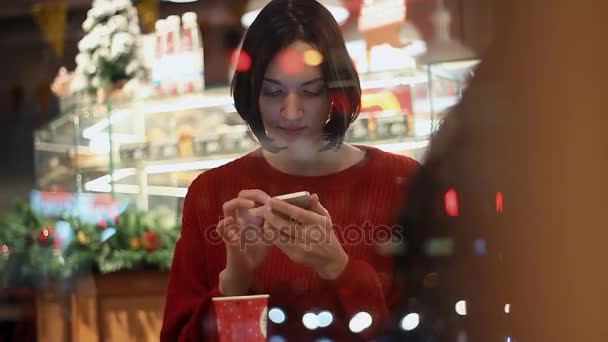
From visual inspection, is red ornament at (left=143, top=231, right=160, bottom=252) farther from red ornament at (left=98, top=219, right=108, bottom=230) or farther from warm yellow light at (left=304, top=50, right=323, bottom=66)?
warm yellow light at (left=304, top=50, right=323, bottom=66)

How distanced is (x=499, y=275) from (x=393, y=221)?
15 cm

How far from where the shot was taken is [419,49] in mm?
781

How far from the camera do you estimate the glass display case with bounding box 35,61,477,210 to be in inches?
30.2

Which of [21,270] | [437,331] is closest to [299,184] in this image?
[437,331]

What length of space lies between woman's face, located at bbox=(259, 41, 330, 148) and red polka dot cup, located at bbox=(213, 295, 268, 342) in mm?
195

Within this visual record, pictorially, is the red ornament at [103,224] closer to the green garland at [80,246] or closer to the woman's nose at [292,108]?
the green garland at [80,246]

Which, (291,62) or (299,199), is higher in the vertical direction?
(291,62)

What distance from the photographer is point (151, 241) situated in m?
0.78

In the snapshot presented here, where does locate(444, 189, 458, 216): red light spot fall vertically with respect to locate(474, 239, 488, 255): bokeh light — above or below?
above

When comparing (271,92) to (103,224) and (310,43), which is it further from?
(103,224)

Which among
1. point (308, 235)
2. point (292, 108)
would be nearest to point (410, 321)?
point (308, 235)

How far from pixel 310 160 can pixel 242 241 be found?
0.12 m

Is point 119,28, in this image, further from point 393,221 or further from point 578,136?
point 578,136

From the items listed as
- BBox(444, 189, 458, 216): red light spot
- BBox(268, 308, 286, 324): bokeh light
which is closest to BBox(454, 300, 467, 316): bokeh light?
BBox(444, 189, 458, 216): red light spot
